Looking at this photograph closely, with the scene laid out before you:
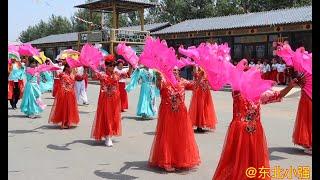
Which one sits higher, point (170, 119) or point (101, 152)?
point (170, 119)

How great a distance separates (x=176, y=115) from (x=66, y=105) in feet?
15.3

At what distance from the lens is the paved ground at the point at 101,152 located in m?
6.37

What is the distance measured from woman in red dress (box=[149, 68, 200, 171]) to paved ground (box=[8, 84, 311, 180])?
0.55 ft

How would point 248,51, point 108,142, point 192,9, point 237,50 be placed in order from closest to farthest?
point 108,142 < point 248,51 < point 237,50 < point 192,9

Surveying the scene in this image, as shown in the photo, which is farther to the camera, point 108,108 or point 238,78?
point 108,108

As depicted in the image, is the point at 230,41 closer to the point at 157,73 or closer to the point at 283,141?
the point at 283,141

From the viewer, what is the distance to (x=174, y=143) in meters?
6.45

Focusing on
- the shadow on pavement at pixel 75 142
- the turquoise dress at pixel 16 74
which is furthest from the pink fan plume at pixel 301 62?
the turquoise dress at pixel 16 74

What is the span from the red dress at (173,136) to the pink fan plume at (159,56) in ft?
1.44

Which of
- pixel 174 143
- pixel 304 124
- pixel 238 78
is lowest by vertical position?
pixel 174 143

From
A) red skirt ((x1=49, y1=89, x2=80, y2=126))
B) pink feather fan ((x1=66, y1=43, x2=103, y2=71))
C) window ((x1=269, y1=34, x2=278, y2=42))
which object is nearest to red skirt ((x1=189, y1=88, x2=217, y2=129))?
pink feather fan ((x1=66, y1=43, x2=103, y2=71))

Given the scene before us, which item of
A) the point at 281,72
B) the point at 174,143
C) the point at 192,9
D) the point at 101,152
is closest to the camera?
the point at 174,143

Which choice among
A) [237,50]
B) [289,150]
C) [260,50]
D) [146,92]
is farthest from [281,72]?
[289,150]

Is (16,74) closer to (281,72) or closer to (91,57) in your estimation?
(91,57)
